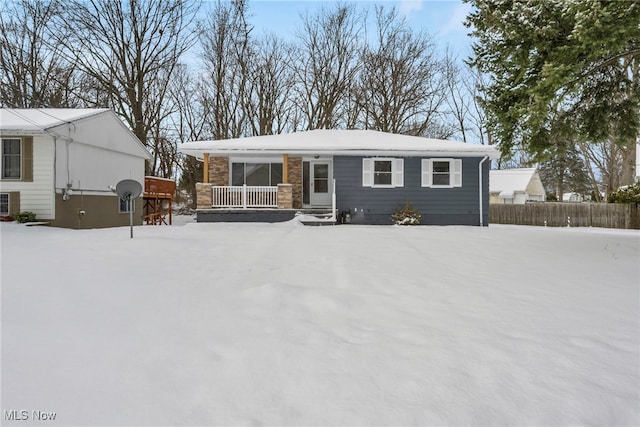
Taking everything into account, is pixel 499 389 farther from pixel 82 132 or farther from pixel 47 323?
pixel 82 132

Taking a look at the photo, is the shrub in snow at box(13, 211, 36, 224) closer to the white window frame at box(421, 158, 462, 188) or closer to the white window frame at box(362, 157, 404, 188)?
the white window frame at box(362, 157, 404, 188)

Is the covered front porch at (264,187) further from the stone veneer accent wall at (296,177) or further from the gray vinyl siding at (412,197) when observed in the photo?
the gray vinyl siding at (412,197)

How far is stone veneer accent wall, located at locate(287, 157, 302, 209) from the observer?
46.9 feet

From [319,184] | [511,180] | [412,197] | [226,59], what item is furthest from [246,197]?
[511,180]

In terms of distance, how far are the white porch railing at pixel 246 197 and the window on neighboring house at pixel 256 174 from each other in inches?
46.9

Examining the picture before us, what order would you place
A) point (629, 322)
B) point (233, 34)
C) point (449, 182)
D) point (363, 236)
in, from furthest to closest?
1. point (233, 34)
2. point (449, 182)
3. point (363, 236)
4. point (629, 322)

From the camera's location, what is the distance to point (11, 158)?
39.4ft

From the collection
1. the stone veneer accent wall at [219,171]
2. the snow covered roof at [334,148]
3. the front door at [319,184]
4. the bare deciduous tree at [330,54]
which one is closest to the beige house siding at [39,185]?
the snow covered roof at [334,148]

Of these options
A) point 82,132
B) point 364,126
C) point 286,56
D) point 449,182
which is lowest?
point 449,182

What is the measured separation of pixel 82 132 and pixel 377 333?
49.6ft

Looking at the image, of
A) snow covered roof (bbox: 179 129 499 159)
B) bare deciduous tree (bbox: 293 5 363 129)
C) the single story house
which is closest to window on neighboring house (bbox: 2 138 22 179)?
snow covered roof (bbox: 179 129 499 159)

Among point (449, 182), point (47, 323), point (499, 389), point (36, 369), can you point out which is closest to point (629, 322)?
point (499, 389)

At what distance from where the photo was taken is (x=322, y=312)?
346cm

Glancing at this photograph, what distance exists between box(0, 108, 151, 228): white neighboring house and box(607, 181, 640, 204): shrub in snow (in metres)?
24.5
